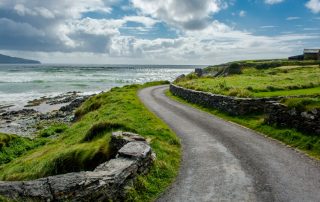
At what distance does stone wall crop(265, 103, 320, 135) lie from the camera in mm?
17281

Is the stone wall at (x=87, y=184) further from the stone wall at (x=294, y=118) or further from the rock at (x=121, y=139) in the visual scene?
the stone wall at (x=294, y=118)

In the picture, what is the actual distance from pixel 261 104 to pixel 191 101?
13.4 meters

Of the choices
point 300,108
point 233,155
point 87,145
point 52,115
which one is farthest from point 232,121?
point 52,115

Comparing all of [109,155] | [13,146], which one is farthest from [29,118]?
[109,155]

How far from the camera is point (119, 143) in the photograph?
1495cm

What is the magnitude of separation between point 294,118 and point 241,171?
7431mm

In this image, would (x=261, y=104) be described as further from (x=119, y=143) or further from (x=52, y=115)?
(x=52, y=115)

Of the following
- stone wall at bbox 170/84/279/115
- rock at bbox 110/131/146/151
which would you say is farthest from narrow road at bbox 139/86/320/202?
stone wall at bbox 170/84/279/115

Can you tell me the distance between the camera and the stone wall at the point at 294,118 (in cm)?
1728

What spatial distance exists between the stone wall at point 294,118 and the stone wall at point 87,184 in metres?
9.71

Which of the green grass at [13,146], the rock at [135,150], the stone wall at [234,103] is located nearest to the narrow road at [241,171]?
the rock at [135,150]

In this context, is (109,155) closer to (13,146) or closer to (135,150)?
(135,150)

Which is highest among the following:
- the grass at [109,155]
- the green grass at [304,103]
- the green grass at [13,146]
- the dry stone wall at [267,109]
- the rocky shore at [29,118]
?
the green grass at [304,103]

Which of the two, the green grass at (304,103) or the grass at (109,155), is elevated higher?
the green grass at (304,103)
